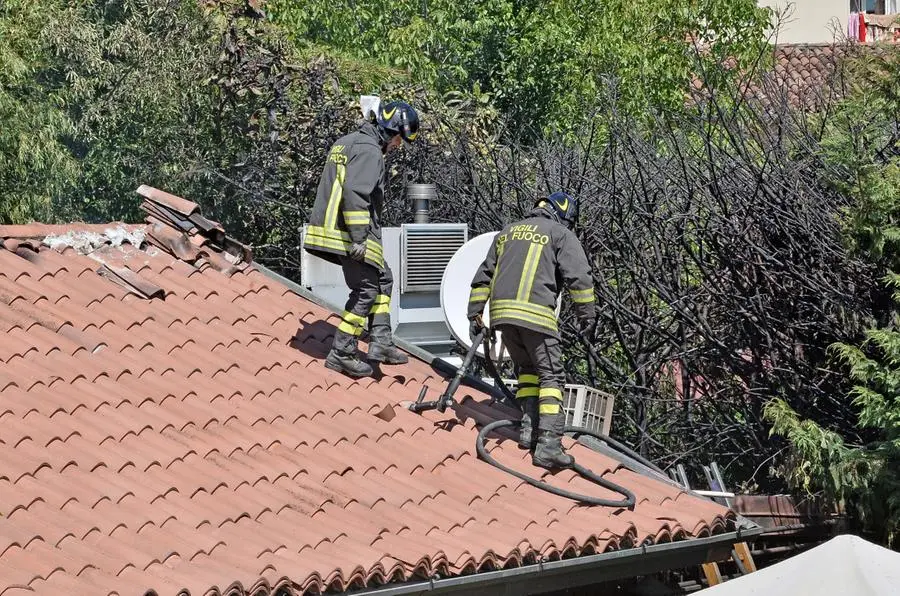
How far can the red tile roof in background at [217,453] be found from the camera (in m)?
6.12

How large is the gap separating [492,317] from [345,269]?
3.81 ft

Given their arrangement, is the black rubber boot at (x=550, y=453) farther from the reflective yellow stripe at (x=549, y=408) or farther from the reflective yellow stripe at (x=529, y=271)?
the reflective yellow stripe at (x=529, y=271)

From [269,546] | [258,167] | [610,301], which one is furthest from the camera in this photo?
[258,167]

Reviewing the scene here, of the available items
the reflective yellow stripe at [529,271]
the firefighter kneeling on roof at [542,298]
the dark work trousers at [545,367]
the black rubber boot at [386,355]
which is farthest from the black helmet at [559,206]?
the black rubber boot at [386,355]

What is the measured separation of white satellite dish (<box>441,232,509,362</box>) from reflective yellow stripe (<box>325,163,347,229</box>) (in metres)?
1.20

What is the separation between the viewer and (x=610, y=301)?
1345cm

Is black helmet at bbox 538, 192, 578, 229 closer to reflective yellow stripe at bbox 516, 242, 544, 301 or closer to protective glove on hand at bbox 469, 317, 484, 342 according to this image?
reflective yellow stripe at bbox 516, 242, 544, 301

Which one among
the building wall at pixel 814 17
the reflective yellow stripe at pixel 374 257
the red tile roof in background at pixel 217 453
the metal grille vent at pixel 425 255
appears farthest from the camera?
the building wall at pixel 814 17

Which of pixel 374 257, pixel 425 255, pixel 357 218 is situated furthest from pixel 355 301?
pixel 425 255

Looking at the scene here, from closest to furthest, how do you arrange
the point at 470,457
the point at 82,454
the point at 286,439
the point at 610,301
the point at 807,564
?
1. the point at 807,564
2. the point at 82,454
3. the point at 286,439
4. the point at 470,457
5. the point at 610,301

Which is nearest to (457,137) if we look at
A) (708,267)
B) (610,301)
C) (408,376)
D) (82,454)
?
(610,301)

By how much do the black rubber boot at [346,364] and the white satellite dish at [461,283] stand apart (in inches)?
33.9

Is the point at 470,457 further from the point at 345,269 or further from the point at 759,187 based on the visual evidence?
the point at 759,187

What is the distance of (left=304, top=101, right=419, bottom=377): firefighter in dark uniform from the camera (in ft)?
28.1
